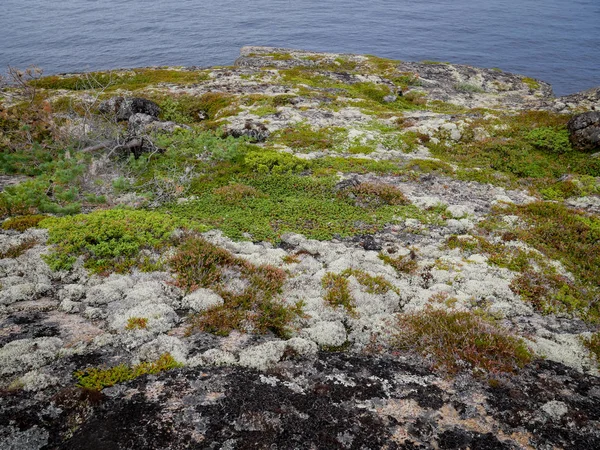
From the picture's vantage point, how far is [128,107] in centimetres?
2591

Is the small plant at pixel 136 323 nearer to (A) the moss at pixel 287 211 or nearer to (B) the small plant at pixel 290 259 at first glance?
(B) the small plant at pixel 290 259

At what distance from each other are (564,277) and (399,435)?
335 inches

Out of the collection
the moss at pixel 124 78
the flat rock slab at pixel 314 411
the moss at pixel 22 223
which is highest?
the moss at pixel 124 78

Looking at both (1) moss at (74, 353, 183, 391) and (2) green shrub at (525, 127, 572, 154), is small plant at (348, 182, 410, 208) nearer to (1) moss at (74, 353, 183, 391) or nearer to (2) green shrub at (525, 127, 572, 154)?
(1) moss at (74, 353, 183, 391)

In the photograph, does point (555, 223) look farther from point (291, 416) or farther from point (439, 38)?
point (439, 38)

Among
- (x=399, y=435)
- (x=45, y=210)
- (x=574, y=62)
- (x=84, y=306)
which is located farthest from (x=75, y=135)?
(x=574, y=62)

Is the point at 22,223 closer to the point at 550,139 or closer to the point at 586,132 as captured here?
the point at 550,139

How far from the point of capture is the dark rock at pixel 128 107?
25781mm

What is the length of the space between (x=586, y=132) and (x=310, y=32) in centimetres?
9014

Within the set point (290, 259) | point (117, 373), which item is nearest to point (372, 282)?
point (290, 259)

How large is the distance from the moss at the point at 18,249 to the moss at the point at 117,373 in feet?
18.5

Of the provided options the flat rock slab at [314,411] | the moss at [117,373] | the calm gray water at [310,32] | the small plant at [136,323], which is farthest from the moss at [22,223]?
the calm gray water at [310,32]

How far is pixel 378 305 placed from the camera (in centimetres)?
938

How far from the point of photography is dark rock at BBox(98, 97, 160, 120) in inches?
1015
